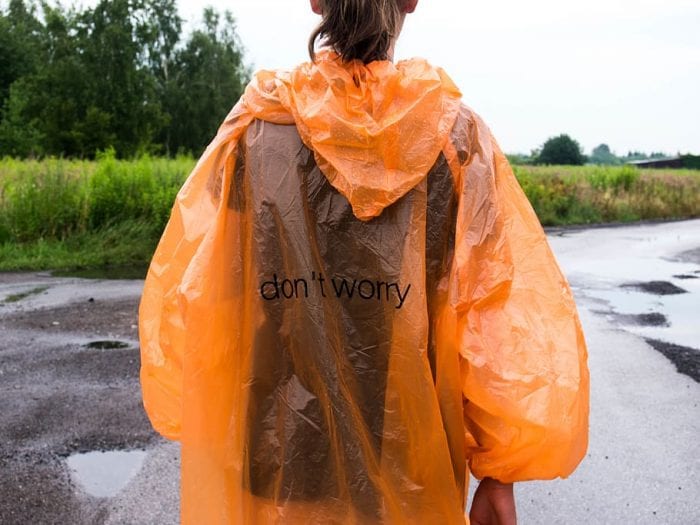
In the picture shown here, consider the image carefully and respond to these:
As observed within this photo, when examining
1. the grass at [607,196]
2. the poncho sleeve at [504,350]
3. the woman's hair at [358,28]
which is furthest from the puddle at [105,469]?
the grass at [607,196]

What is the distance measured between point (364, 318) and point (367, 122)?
1.29 ft

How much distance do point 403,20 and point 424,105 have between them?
21 centimetres

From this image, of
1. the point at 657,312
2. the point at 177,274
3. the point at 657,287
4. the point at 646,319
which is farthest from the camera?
the point at 657,287

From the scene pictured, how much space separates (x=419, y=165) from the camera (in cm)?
139

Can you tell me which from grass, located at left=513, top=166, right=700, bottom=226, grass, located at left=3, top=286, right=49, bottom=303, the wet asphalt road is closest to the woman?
the wet asphalt road

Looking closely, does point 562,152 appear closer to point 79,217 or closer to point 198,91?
point 198,91

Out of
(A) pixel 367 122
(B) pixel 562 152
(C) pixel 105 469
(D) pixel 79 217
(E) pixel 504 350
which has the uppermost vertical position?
(B) pixel 562 152

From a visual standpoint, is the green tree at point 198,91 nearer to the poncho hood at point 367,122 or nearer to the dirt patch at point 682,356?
the dirt patch at point 682,356

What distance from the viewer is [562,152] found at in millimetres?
55031

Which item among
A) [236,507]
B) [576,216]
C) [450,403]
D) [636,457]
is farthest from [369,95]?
[576,216]

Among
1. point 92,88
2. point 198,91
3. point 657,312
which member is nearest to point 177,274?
point 657,312

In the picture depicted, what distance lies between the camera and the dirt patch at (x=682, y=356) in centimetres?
581

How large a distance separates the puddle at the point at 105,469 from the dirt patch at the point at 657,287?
7.53 m

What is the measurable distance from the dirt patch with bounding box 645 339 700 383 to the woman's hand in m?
4.68
